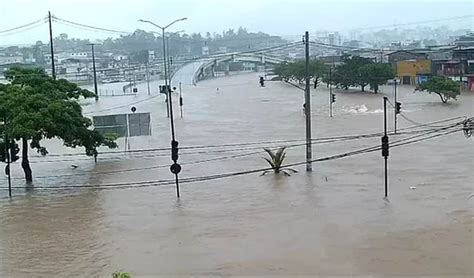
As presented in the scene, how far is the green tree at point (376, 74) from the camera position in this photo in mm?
60906

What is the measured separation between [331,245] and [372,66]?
49033 mm

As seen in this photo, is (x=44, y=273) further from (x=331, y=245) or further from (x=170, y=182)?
(x=170, y=182)

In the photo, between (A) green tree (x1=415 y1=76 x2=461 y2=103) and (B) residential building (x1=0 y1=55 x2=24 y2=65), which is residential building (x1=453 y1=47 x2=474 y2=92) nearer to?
(A) green tree (x1=415 y1=76 x2=461 y2=103)

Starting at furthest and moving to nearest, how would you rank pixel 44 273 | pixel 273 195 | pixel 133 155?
pixel 133 155
pixel 273 195
pixel 44 273

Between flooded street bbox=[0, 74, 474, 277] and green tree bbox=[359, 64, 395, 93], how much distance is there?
1152 inches

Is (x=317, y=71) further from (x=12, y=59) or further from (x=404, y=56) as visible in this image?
(x=12, y=59)

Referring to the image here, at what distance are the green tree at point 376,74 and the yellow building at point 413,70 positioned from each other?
9.35m

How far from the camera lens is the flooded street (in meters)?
13.7

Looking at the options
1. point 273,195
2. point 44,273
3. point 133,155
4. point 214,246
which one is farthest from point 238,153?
point 44,273

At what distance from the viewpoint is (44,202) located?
20.7 meters

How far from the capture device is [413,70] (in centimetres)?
7219

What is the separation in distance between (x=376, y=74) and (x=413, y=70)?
12.7 m

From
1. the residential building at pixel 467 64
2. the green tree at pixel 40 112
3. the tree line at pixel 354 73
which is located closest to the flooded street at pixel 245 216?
the green tree at pixel 40 112

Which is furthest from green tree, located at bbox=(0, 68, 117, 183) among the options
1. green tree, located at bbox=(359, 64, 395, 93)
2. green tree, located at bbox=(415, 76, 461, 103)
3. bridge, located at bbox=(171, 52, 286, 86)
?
bridge, located at bbox=(171, 52, 286, 86)
